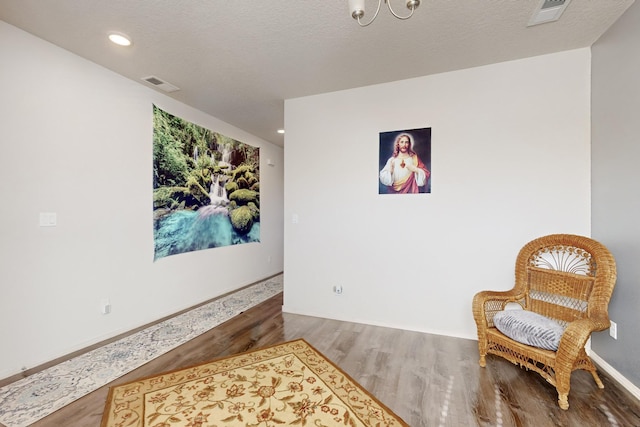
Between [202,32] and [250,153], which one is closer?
[202,32]

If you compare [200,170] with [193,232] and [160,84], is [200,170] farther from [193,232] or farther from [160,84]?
[160,84]

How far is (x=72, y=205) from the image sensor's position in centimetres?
256

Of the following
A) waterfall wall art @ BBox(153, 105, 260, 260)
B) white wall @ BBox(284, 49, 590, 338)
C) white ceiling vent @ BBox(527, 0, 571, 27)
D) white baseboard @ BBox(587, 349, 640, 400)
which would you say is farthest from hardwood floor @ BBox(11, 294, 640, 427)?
white ceiling vent @ BBox(527, 0, 571, 27)

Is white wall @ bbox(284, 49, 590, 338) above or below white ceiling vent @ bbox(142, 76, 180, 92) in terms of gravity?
below

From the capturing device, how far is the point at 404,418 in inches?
67.4

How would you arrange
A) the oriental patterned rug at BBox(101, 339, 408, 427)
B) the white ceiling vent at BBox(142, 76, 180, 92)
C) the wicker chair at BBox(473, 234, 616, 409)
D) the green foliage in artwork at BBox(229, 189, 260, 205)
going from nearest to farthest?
1. the oriental patterned rug at BBox(101, 339, 408, 427)
2. the wicker chair at BBox(473, 234, 616, 409)
3. the white ceiling vent at BBox(142, 76, 180, 92)
4. the green foliage in artwork at BBox(229, 189, 260, 205)

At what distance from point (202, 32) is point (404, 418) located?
10.1ft

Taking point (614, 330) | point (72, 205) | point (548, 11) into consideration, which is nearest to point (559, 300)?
point (614, 330)

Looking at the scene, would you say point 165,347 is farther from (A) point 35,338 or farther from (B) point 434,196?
(B) point 434,196

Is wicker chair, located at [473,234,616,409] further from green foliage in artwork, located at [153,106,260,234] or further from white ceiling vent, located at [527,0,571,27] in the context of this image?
green foliage in artwork, located at [153,106,260,234]

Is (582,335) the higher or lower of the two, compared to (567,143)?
lower

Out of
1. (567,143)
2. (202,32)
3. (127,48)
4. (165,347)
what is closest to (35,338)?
(165,347)

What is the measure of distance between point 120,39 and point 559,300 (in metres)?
4.20

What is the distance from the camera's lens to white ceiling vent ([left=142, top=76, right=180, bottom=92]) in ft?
9.81
